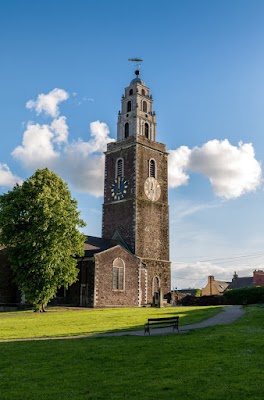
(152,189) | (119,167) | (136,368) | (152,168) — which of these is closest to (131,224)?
(152,189)

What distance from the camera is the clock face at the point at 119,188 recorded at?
5425 cm

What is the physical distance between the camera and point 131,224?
52.1 meters

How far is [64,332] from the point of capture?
2247 centimetres

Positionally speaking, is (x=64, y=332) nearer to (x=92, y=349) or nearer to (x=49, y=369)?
(x=92, y=349)

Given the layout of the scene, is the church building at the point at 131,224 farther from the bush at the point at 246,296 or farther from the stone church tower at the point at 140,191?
the bush at the point at 246,296

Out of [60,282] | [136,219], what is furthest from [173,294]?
[60,282]

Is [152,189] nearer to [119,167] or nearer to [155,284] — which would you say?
[119,167]

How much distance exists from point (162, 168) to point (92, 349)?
4322 centimetres

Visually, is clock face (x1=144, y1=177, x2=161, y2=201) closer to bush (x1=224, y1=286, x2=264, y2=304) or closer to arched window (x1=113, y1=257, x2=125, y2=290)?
arched window (x1=113, y1=257, x2=125, y2=290)

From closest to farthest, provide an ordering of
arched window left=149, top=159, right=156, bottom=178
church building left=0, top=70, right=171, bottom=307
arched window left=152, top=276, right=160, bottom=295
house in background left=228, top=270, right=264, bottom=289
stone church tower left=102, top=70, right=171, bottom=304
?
1. church building left=0, top=70, right=171, bottom=307
2. arched window left=152, top=276, right=160, bottom=295
3. stone church tower left=102, top=70, right=171, bottom=304
4. arched window left=149, top=159, right=156, bottom=178
5. house in background left=228, top=270, right=264, bottom=289

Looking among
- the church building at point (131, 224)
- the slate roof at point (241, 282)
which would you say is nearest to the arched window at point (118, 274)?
the church building at point (131, 224)

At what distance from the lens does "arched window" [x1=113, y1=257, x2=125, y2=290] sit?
46.1 meters

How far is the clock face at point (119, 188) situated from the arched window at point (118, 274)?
1033cm

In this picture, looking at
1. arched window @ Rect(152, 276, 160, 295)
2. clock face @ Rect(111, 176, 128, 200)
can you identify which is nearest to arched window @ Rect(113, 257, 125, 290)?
arched window @ Rect(152, 276, 160, 295)
